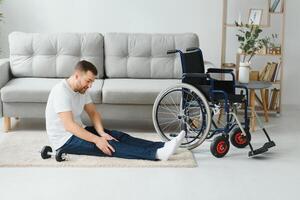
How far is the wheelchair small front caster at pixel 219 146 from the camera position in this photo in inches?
153

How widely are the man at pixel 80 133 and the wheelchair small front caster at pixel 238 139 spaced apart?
0.55 m

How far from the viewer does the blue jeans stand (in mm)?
3740

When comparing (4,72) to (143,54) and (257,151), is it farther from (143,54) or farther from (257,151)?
(257,151)

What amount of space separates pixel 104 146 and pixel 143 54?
5.18ft

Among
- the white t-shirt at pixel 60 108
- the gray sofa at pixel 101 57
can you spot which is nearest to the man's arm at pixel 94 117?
the white t-shirt at pixel 60 108

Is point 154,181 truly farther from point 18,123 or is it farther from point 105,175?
point 18,123

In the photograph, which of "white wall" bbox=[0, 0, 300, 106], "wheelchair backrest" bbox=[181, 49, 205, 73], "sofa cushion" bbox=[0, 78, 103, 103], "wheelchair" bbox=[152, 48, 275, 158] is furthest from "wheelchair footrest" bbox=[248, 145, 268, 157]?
"white wall" bbox=[0, 0, 300, 106]

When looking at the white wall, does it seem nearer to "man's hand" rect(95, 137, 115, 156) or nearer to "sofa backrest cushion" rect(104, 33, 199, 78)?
"sofa backrest cushion" rect(104, 33, 199, 78)

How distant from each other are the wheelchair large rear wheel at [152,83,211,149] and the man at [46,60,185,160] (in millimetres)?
294

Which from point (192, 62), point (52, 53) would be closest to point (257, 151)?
point (192, 62)

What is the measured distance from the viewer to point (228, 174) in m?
3.57

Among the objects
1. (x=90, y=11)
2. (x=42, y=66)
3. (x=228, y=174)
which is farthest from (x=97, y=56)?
(x=228, y=174)

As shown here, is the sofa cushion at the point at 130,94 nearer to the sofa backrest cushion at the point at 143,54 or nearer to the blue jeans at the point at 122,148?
the sofa backrest cushion at the point at 143,54

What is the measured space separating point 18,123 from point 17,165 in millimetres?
1342
